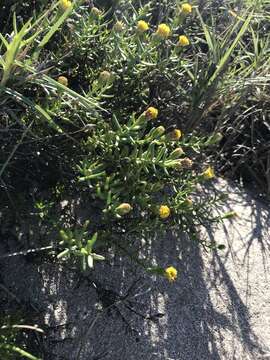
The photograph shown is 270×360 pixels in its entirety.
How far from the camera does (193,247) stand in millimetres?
2129

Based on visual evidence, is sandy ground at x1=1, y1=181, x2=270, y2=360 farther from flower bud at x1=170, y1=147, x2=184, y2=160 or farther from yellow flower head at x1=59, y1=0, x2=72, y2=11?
yellow flower head at x1=59, y1=0, x2=72, y2=11

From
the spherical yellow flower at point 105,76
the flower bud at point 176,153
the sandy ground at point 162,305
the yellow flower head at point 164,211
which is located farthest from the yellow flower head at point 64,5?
the sandy ground at point 162,305

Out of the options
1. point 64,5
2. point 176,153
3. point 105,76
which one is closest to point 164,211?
point 176,153

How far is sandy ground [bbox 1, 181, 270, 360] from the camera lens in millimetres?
1794

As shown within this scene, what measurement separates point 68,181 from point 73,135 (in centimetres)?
14

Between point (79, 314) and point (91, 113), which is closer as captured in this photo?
point (91, 113)

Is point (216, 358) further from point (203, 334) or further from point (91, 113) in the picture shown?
point (91, 113)

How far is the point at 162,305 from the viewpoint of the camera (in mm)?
1946

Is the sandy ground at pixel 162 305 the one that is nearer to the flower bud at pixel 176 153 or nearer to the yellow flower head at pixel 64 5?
the flower bud at pixel 176 153

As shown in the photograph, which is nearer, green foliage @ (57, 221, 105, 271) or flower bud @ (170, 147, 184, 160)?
green foliage @ (57, 221, 105, 271)

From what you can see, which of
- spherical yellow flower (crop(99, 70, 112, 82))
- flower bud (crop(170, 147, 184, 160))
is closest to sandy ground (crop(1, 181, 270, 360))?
flower bud (crop(170, 147, 184, 160))

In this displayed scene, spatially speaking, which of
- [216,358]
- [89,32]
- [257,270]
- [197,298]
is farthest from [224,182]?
[89,32]

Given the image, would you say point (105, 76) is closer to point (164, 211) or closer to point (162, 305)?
point (164, 211)

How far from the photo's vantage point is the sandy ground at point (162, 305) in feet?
5.89
